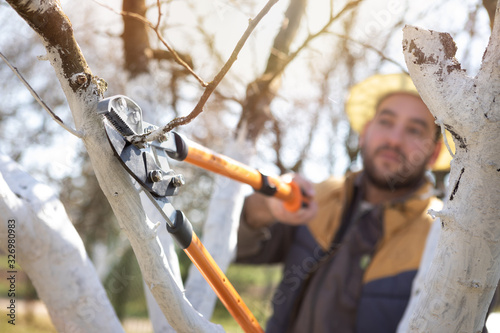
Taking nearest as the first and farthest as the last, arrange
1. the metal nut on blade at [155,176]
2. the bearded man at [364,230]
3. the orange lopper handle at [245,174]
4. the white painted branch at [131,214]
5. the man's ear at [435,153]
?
the white painted branch at [131,214]
the metal nut on blade at [155,176]
the orange lopper handle at [245,174]
the bearded man at [364,230]
the man's ear at [435,153]

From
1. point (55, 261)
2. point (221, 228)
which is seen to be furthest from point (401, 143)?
point (55, 261)

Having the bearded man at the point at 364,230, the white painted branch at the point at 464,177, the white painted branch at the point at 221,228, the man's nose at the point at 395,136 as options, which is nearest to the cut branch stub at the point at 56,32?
the white painted branch at the point at 464,177

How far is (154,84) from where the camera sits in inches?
98.9

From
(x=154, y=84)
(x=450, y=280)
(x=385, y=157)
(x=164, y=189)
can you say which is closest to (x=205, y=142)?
(x=385, y=157)

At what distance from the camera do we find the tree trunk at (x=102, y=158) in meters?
0.98

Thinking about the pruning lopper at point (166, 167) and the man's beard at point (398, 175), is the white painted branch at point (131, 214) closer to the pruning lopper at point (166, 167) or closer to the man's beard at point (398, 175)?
the pruning lopper at point (166, 167)

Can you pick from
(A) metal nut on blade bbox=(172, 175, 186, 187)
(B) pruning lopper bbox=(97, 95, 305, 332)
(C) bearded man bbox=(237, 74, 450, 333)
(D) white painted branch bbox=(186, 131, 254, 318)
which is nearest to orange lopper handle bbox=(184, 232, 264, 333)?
(B) pruning lopper bbox=(97, 95, 305, 332)

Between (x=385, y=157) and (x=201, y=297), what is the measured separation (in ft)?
A: 6.84

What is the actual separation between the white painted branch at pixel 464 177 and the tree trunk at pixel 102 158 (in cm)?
68

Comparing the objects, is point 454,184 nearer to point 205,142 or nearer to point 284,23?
point 284,23

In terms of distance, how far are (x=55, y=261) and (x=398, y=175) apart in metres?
2.92

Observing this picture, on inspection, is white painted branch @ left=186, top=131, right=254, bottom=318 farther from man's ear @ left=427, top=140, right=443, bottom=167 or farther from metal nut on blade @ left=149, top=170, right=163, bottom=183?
man's ear @ left=427, top=140, right=443, bottom=167

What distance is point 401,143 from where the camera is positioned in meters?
3.52

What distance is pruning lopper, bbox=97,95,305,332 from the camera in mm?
1089
